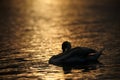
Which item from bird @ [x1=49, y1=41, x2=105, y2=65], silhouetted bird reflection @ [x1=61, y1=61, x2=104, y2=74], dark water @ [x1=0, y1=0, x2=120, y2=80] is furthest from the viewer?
bird @ [x1=49, y1=41, x2=105, y2=65]

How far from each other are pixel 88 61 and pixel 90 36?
6.64 metres

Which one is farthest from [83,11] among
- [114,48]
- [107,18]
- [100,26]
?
[114,48]

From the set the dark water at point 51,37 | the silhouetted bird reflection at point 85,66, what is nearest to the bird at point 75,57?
the silhouetted bird reflection at point 85,66

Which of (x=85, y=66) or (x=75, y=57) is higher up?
(x=75, y=57)

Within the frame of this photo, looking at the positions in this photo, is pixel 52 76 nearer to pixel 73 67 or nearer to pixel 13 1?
pixel 73 67

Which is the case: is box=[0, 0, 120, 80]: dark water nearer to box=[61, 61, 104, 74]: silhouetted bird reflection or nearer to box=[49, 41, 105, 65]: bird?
box=[61, 61, 104, 74]: silhouetted bird reflection

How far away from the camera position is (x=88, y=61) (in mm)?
20672

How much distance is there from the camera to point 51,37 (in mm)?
27547

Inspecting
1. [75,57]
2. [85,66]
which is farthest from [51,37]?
[85,66]

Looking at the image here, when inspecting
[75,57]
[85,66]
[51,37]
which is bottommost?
[85,66]

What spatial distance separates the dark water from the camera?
19.0 meters

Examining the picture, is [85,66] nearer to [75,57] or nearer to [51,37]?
[75,57]

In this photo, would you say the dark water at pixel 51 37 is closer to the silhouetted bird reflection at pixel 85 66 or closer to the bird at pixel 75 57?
the silhouetted bird reflection at pixel 85 66

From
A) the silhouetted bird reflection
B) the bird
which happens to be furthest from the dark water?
the bird
